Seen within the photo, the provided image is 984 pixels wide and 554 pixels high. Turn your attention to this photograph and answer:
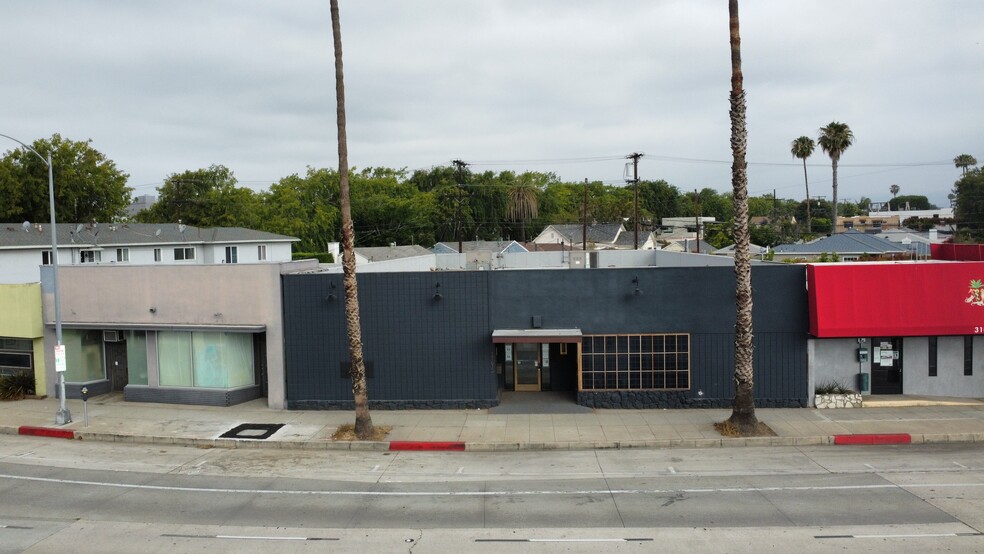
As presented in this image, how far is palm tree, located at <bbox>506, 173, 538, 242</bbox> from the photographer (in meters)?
94.3

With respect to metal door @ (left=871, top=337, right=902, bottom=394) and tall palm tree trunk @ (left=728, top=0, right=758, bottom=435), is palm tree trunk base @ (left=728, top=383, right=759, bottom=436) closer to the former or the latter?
tall palm tree trunk @ (left=728, top=0, right=758, bottom=435)

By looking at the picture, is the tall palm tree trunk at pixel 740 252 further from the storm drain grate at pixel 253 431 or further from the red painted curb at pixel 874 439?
the storm drain grate at pixel 253 431

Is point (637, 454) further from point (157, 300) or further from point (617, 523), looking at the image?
point (157, 300)

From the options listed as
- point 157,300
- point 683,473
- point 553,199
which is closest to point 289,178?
point 553,199

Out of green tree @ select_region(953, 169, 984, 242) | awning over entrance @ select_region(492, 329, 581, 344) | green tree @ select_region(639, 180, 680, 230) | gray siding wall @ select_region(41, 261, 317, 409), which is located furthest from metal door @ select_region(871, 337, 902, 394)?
green tree @ select_region(639, 180, 680, 230)

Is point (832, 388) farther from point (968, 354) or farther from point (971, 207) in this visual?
point (971, 207)

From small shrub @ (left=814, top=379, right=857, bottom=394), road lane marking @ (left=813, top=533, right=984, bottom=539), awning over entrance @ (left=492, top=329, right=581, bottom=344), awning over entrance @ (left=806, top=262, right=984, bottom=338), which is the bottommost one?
road lane marking @ (left=813, top=533, right=984, bottom=539)

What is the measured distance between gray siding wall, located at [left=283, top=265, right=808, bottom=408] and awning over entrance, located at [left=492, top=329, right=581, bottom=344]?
449 mm

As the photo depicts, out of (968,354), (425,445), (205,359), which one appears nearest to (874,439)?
(968,354)

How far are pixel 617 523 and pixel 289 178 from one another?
77.4 metres

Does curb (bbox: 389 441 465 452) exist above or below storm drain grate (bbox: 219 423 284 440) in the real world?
below

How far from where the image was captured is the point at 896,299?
20.8 metres

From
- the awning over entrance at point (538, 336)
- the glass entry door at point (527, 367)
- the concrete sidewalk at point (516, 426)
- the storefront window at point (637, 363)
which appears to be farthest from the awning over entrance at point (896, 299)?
the glass entry door at point (527, 367)

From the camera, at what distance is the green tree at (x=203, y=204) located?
254 feet
